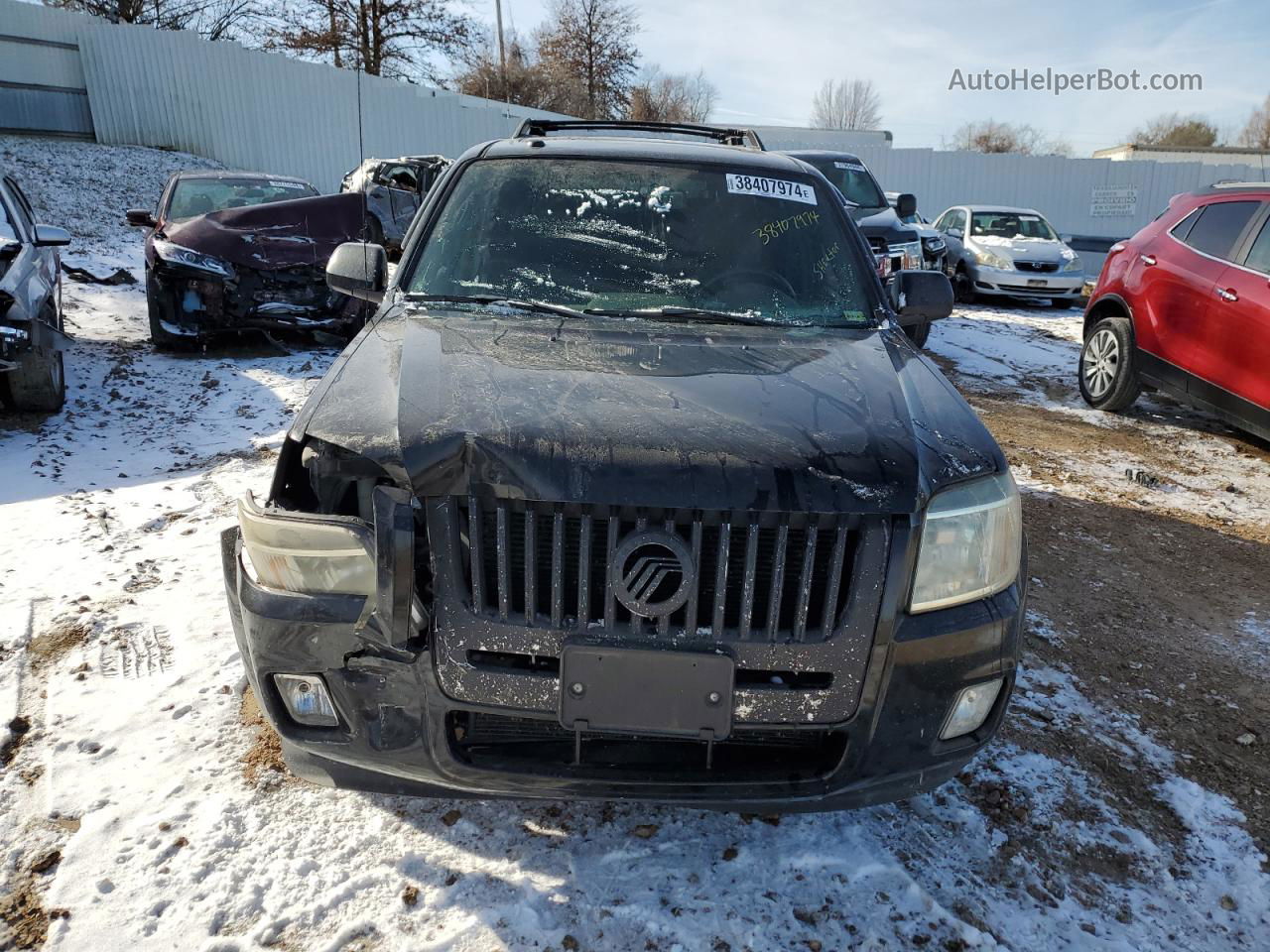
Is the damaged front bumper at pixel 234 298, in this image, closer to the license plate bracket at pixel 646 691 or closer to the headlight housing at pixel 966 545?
the license plate bracket at pixel 646 691

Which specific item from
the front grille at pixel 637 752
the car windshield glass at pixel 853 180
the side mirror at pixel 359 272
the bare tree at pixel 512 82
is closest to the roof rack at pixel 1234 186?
the car windshield glass at pixel 853 180

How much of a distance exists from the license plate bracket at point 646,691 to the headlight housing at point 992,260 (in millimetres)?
12798

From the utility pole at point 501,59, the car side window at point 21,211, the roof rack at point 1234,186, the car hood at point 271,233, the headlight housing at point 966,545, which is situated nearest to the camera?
the headlight housing at point 966,545

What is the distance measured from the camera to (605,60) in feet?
118

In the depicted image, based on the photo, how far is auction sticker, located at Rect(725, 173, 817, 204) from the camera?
9.90 ft

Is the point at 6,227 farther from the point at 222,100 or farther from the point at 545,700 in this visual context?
the point at 222,100

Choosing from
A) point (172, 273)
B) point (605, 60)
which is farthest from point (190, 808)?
point (605, 60)

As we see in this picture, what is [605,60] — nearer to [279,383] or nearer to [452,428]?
[279,383]

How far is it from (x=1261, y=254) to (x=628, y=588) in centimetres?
580

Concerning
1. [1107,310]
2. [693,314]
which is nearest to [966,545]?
[693,314]

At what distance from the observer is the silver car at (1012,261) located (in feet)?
41.5

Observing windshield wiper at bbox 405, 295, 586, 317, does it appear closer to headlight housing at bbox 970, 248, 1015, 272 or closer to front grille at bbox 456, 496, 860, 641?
front grille at bbox 456, 496, 860, 641

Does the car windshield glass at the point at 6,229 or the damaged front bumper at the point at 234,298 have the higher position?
the car windshield glass at the point at 6,229

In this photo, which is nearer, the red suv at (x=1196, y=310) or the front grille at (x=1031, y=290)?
the red suv at (x=1196, y=310)
